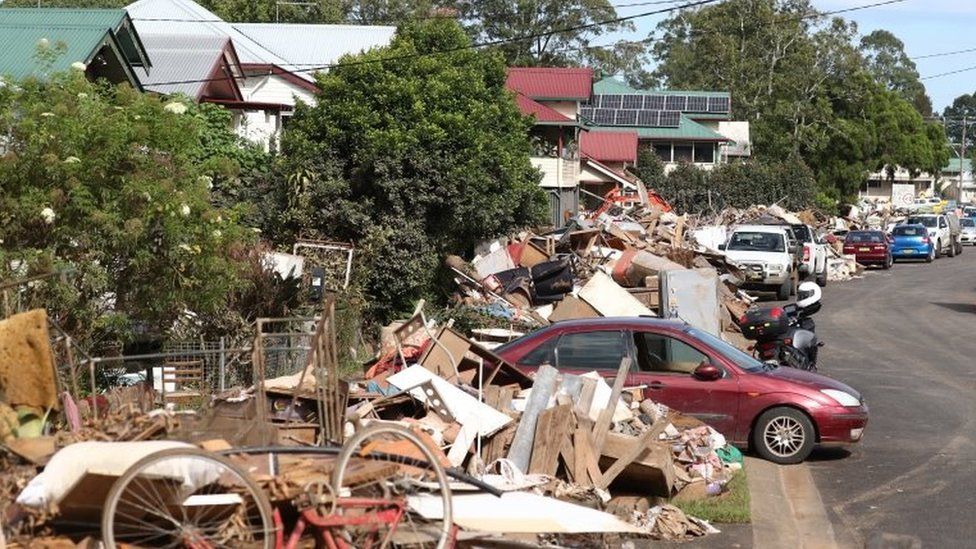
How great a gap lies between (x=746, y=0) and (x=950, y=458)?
2661 inches

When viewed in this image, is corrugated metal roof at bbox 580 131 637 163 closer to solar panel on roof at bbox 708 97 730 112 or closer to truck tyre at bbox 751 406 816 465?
solar panel on roof at bbox 708 97 730 112

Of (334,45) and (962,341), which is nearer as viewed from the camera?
(962,341)

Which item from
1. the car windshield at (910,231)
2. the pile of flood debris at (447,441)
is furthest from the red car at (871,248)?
the pile of flood debris at (447,441)

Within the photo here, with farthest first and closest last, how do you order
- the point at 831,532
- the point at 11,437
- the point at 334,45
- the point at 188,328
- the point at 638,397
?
the point at 334,45, the point at 188,328, the point at 638,397, the point at 831,532, the point at 11,437

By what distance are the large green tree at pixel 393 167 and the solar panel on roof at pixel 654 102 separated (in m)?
45.9

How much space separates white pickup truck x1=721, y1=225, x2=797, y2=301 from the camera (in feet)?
111

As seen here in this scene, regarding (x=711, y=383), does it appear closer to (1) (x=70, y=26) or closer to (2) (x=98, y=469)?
(2) (x=98, y=469)

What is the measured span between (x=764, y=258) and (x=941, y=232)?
82.4ft

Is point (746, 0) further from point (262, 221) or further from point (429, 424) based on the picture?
point (429, 424)

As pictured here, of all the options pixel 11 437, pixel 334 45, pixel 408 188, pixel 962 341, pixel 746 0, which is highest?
pixel 746 0

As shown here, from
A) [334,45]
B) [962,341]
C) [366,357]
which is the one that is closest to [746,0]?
[334,45]

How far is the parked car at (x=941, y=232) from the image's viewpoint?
182 feet

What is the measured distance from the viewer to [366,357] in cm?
2166

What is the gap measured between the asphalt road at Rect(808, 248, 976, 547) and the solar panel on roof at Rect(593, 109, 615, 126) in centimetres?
3698
